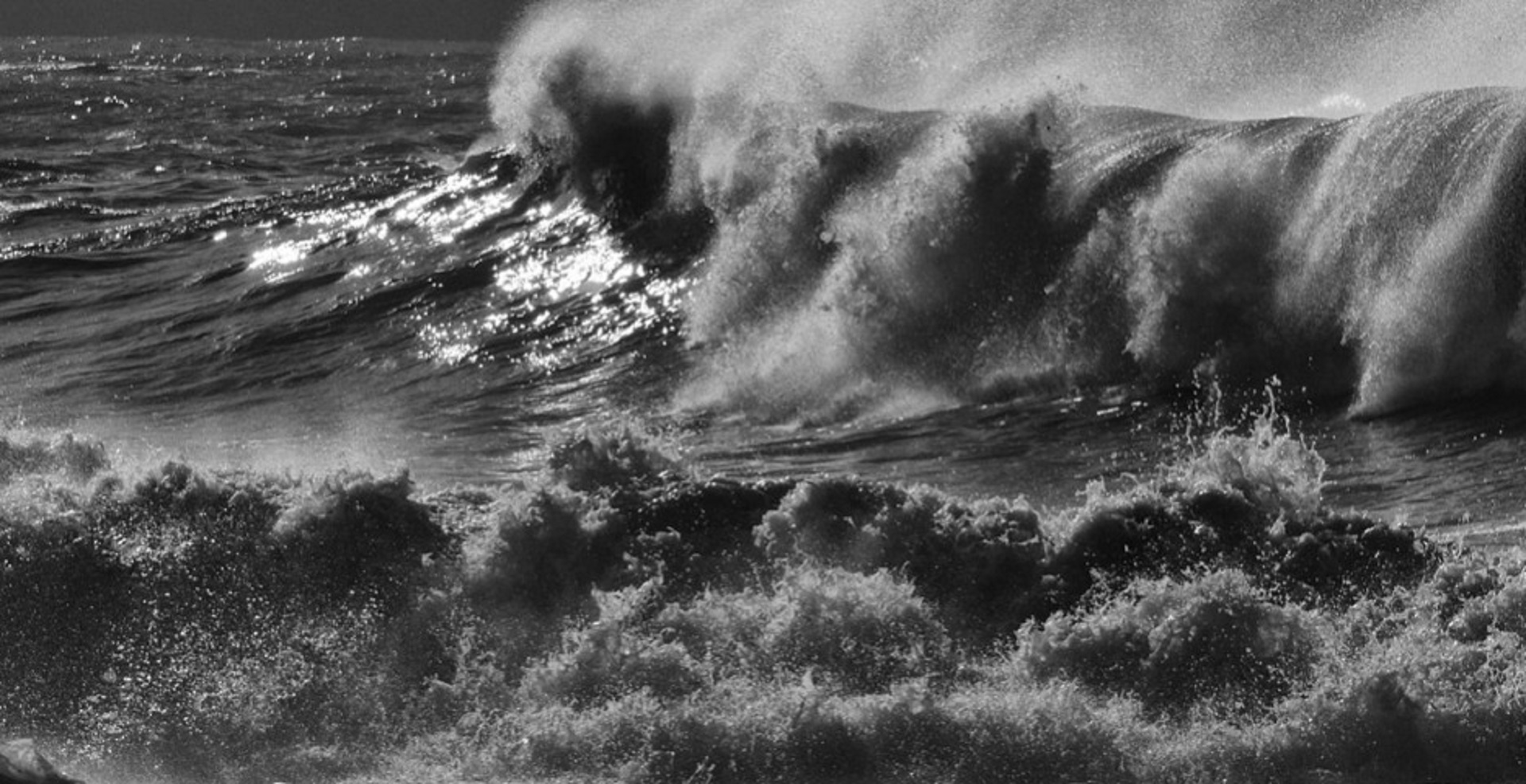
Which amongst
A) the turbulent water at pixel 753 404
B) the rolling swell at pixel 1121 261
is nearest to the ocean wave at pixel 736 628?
the turbulent water at pixel 753 404

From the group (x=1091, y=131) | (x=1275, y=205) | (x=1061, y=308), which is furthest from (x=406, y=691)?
(x=1091, y=131)

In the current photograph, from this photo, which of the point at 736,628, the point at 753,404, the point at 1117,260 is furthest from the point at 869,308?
the point at 736,628

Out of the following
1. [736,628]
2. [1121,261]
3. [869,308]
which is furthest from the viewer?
[869,308]

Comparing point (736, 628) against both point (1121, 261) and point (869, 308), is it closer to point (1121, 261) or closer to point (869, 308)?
point (869, 308)

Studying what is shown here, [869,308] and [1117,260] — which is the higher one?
[1117,260]

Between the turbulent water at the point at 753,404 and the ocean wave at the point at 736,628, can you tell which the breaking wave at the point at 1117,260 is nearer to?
the turbulent water at the point at 753,404

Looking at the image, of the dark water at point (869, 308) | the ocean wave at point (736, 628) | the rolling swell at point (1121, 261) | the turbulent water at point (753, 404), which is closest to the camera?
the ocean wave at point (736, 628)

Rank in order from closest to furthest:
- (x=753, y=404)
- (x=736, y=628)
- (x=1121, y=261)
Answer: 1. (x=736, y=628)
2. (x=753, y=404)
3. (x=1121, y=261)
